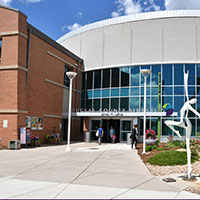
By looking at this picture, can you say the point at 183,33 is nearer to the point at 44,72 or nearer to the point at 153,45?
the point at 153,45

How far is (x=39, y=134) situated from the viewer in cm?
2134

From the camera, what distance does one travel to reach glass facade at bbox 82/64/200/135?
26.2 meters

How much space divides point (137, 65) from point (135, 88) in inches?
104

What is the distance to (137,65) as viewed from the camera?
27.7m

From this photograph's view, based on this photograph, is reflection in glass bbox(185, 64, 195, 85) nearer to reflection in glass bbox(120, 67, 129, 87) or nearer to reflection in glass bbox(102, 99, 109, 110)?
reflection in glass bbox(120, 67, 129, 87)

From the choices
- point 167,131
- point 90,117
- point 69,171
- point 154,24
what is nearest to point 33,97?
point 90,117

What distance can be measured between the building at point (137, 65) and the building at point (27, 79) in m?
3.67

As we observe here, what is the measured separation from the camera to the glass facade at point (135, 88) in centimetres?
2619

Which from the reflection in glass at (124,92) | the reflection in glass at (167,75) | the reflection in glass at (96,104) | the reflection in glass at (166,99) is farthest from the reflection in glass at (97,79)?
the reflection in glass at (166,99)

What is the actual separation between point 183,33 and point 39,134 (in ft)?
61.4

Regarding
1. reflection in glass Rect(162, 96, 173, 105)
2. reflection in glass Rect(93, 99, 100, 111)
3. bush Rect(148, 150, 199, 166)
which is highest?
reflection in glass Rect(162, 96, 173, 105)

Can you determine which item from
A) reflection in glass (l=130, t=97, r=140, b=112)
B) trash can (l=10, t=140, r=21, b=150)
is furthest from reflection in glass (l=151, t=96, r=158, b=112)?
trash can (l=10, t=140, r=21, b=150)

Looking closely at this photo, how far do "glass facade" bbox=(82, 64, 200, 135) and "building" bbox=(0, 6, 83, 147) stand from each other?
522cm

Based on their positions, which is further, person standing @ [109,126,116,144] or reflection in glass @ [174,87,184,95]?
reflection in glass @ [174,87,184,95]
